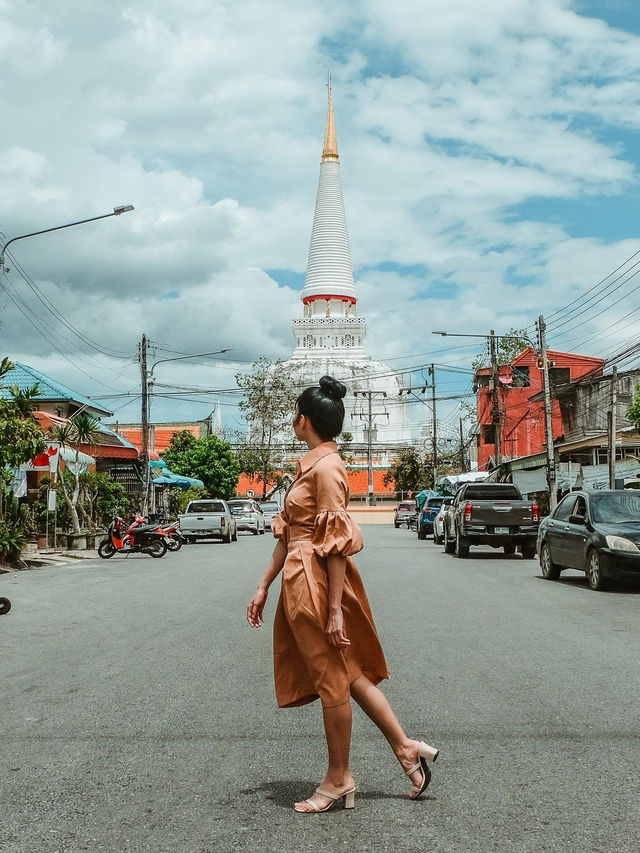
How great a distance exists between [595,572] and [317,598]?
453 inches

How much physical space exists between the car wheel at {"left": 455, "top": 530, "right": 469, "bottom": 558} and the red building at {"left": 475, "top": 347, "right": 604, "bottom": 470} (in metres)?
28.6

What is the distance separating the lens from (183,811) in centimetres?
A: 437

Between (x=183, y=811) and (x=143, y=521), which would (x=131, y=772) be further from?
(x=143, y=521)

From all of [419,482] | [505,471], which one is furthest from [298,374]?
[505,471]

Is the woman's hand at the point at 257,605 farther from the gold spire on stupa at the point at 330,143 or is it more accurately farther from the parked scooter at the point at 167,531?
the gold spire on stupa at the point at 330,143

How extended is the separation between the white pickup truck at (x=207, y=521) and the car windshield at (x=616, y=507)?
1927 centimetres

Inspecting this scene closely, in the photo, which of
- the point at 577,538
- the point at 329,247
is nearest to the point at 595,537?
the point at 577,538

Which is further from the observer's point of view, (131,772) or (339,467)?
(131,772)

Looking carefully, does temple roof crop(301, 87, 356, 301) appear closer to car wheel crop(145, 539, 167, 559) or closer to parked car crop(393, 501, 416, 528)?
parked car crop(393, 501, 416, 528)

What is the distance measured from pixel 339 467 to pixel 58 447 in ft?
77.4

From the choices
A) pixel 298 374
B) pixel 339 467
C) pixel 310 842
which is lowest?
pixel 310 842

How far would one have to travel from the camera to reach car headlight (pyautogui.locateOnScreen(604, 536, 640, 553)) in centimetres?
1461

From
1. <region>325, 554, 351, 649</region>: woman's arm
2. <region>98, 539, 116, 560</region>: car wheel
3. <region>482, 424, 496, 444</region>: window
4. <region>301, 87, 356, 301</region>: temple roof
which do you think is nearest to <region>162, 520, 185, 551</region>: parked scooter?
<region>98, 539, 116, 560</region>: car wheel

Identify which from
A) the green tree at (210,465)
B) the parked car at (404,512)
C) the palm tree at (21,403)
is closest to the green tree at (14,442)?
the palm tree at (21,403)
